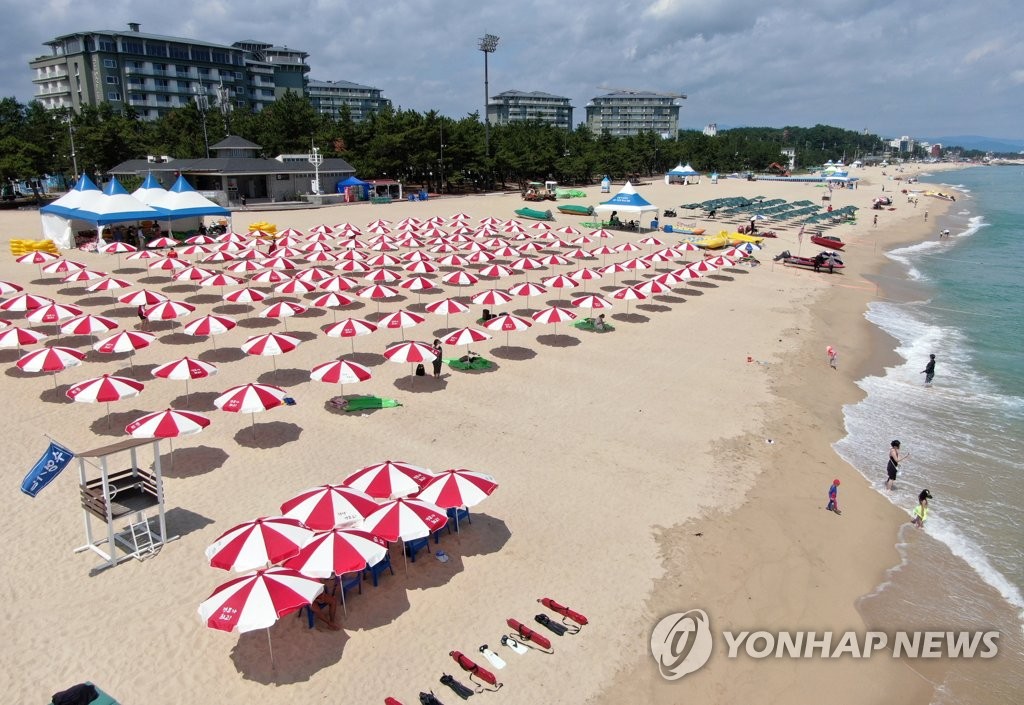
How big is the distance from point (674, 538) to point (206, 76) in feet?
372

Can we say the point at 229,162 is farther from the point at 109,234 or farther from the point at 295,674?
the point at 295,674

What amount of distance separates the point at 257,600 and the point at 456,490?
3576 millimetres

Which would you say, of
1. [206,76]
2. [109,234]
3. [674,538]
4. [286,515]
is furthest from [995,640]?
[206,76]

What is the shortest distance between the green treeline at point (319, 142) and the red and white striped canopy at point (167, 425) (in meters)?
53.5

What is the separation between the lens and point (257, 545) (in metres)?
8.84

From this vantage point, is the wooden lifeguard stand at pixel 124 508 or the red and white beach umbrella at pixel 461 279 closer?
the wooden lifeguard stand at pixel 124 508

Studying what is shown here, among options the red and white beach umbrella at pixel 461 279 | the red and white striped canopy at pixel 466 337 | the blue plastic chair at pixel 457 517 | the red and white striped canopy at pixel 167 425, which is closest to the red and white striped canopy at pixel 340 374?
the red and white striped canopy at pixel 167 425

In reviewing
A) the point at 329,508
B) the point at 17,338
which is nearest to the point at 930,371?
the point at 329,508

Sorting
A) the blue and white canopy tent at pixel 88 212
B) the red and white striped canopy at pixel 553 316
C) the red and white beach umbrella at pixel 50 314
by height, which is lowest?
the red and white striped canopy at pixel 553 316

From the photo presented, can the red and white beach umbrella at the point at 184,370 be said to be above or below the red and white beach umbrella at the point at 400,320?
below

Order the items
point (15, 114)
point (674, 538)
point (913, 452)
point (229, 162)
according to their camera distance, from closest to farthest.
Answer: point (674, 538), point (913, 452), point (229, 162), point (15, 114)

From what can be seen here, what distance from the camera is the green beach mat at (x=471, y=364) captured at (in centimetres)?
1958

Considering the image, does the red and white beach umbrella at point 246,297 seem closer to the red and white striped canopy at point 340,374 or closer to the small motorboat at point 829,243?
the red and white striped canopy at point 340,374

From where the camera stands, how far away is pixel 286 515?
9.91 m
